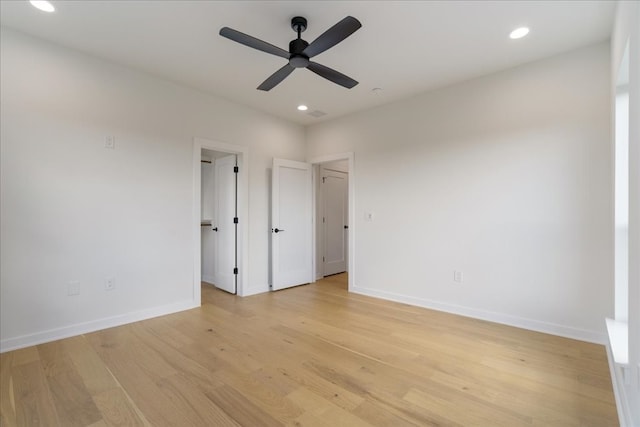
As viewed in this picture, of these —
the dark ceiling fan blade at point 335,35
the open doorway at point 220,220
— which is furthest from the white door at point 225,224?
the dark ceiling fan blade at point 335,35

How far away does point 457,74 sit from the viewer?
3.34m

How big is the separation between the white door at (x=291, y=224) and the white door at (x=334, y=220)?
707 millimetres

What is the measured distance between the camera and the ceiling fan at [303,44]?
Result: 6.33ft

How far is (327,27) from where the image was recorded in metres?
2.50

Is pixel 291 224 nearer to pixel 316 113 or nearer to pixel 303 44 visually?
pixel 316 113

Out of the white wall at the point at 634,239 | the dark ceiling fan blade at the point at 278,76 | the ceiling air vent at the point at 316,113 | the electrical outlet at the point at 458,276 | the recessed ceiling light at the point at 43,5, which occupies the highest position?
the recessed ceiling light at the point at 43,5

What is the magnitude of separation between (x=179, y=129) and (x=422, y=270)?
3559mm

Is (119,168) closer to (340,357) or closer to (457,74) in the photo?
(340,357)

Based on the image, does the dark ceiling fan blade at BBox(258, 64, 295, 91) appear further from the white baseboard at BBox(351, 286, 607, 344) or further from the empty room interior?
the white baseboard at BBox(351, 286, 607, 344)

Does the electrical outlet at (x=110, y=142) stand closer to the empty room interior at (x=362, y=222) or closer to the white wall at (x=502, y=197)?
the empty room interior at (x=362, y=222)

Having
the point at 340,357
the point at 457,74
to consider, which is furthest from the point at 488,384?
the point at 457,74

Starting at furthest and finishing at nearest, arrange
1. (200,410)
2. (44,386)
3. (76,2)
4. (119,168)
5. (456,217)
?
(456,217), (119,168), (76,2), (44,386), (200,410)

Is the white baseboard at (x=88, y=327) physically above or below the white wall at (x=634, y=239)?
below

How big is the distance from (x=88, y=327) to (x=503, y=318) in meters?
4.33
